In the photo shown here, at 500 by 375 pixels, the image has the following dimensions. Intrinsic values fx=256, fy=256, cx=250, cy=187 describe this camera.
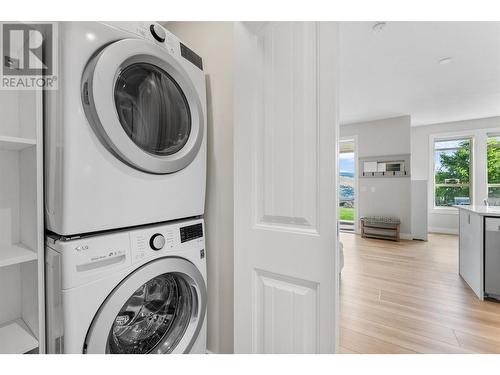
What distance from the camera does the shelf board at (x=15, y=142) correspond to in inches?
32.6

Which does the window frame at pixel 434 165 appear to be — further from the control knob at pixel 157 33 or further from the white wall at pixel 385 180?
the control knob at pixel 157 33

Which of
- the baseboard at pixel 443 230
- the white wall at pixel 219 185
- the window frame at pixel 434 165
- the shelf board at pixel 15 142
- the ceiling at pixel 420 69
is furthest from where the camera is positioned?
the baseboard at pixel 443 230

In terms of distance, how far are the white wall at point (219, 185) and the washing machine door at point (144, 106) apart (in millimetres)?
154

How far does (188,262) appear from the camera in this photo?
1.20 meters

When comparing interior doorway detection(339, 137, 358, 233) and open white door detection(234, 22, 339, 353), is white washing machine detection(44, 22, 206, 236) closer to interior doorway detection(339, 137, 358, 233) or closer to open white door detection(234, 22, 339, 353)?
open white door detection(234, 22, 339, 353)

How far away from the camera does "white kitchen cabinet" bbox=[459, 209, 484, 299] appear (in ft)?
8.25

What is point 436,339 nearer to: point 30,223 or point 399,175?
point 30,223

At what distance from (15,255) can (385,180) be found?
595 cm

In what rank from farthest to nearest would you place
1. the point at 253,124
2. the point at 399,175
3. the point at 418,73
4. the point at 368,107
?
the point at 399,175, the point at 368,107, the point at 418,73, the point at 253,124

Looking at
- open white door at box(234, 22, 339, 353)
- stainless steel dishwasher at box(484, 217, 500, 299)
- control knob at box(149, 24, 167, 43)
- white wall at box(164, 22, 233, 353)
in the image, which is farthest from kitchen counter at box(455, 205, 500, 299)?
control knob at box(149, 24, 167, 43)

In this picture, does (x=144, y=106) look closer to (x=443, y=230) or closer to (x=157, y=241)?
(x=157, y=241)
